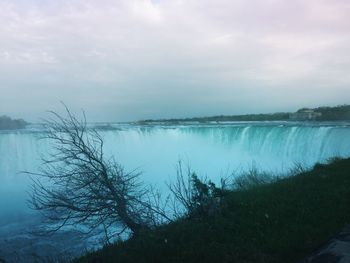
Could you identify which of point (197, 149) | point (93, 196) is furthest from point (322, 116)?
point (93, 196)

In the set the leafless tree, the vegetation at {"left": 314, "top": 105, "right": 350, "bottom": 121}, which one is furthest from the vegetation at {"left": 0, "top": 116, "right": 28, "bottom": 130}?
the leafless tree

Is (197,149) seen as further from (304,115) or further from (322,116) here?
(304,115)

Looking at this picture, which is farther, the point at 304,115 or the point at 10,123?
the point at 304,115

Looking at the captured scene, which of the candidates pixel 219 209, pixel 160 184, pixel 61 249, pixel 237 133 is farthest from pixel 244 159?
pixel 219 209

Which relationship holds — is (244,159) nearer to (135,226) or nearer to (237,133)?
(237,133)

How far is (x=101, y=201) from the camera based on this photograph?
10.9m

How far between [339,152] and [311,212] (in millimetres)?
16254

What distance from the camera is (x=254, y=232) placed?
755 cm

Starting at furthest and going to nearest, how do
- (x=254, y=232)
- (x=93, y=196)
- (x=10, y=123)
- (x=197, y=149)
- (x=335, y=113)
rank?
(x=10, y=123), (x=335, y=113), (x=197, y=149), (x=93, y=196), (x=254, y=232)

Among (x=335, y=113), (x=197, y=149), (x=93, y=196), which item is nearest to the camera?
(x=93, y=196)

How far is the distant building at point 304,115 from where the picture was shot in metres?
40.5

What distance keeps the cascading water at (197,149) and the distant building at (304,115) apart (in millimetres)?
10135

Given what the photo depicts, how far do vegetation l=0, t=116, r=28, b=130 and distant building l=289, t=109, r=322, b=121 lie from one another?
23934 millimetres

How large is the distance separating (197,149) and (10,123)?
1856cm
